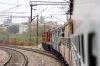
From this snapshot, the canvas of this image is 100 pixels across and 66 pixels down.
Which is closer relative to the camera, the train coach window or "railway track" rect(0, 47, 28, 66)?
the train coach window

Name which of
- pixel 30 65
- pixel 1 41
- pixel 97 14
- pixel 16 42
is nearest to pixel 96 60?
pixel 97 14

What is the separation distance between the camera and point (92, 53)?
1688 mm

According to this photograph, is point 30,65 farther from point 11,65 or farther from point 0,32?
point 0,32

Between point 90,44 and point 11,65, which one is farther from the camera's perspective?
point 11,65

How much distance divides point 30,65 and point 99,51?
41.0 feet

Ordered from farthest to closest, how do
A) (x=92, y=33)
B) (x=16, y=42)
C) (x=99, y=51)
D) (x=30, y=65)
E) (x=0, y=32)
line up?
(x=0, y=32), (x=16, y=42), (x=30, y=65), (x=92, y=33), (x=99, y=51)

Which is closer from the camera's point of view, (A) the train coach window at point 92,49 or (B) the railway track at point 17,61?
(A) the train coach window at point 92,49

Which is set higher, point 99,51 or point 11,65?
point 99,51

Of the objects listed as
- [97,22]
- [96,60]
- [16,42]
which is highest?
[97,22]

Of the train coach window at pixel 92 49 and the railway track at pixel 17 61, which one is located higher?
the train coach window at pixel 92 49

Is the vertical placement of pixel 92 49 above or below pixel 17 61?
above

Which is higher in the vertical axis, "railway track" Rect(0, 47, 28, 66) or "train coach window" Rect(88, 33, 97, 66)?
"train coach window" Rect(88, 33, 97, 66)

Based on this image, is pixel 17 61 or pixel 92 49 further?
pixel 17 61

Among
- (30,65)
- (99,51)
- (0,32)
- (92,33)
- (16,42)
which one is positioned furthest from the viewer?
(0,32)
